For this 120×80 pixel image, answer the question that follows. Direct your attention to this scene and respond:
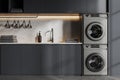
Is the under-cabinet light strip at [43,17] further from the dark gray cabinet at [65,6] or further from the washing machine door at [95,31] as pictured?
the washing machine door at [95,31]

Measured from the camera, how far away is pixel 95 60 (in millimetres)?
7402

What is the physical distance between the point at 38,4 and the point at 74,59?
56.6 inches

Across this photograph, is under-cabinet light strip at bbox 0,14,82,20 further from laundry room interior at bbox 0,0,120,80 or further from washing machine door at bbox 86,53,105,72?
washing machine door at bbox 86,53,105,72

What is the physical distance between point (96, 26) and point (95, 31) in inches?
4.4

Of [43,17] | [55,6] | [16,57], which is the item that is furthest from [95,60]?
[16,57]

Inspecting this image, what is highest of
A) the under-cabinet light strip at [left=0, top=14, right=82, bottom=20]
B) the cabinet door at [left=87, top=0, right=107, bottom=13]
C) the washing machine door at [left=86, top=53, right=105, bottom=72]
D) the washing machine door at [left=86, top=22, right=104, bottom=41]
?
the cabinet door at [left=87, top=0, right=107, bottom=13]

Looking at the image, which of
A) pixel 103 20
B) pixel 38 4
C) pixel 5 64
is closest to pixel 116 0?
pixel 103 20

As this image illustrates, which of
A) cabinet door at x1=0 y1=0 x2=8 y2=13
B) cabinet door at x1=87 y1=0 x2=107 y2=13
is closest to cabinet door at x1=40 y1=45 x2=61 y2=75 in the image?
cabinet door at x1=87 y1=0 x2=107 y2=13

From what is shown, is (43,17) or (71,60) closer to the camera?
(71,60)

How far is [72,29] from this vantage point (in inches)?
310

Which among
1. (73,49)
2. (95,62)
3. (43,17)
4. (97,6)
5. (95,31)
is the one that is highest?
(97,6)

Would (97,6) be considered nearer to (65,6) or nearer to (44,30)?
(65,6)

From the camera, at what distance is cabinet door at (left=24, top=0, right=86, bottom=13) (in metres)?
7.41

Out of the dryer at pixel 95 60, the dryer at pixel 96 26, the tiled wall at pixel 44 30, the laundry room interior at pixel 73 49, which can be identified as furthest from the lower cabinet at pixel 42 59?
the tiled wall at pixel 44 30
